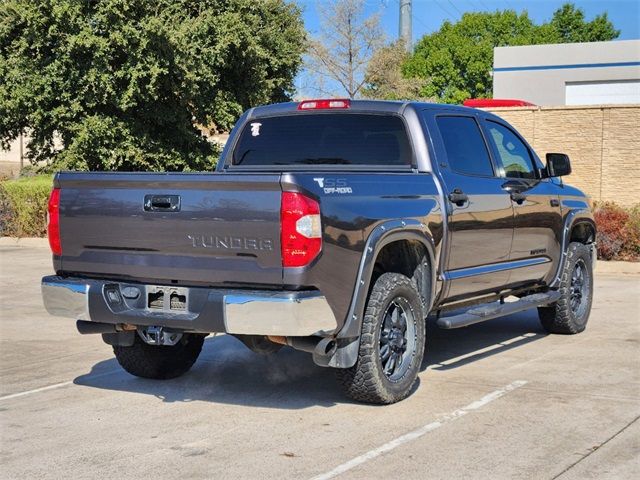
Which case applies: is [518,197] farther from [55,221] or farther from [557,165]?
[55,221]

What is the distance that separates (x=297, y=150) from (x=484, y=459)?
3194 millimetres

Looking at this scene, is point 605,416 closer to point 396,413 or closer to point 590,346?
point 396,413

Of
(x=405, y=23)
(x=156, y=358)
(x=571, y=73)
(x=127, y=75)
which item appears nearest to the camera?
(x=156, y=358)

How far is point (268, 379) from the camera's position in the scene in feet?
24.2

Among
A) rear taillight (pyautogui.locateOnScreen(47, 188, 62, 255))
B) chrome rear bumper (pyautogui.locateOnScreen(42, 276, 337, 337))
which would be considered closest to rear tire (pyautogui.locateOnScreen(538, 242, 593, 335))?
chrome rear bumper (pyautogui.locateOnScreen(42, 276, 337, 337))

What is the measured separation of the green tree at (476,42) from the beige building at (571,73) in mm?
8334

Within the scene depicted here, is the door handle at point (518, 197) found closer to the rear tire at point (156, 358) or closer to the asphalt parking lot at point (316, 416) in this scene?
the asphalt parking lot at point (316, 416)

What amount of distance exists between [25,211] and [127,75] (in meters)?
4.73

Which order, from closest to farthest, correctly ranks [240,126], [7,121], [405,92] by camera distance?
[240,126] < [7,121] < [405,92]

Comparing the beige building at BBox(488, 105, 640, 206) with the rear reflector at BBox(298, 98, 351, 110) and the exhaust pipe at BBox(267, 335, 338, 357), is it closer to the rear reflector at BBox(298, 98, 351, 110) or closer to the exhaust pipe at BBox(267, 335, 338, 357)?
the rear reflector at BBox(298, 98, 351, 110)

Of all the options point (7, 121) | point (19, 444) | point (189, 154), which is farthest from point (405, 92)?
point (19, 444)

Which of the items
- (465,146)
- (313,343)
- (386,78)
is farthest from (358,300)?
(386,78)

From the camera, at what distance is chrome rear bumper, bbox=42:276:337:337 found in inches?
220

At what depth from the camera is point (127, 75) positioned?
23.5m
